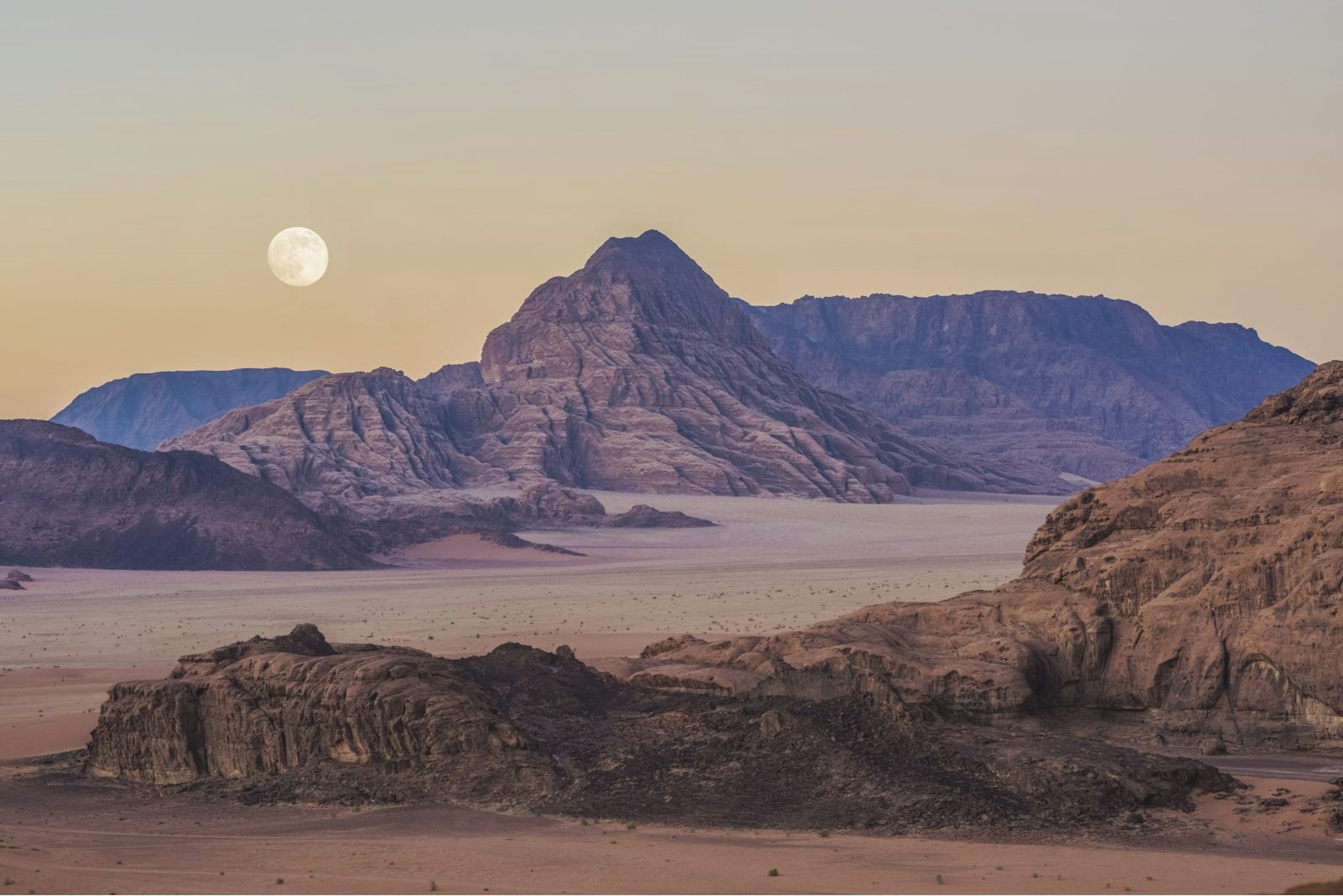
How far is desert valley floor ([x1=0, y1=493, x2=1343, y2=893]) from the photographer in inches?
796

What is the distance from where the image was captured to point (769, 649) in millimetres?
31266

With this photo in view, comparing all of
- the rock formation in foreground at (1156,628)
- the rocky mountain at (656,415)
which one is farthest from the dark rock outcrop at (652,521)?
the rock formation in foreground at (1156,628)

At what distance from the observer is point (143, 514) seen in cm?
11094

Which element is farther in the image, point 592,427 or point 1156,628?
point 592,427

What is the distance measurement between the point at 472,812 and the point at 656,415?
14515 centimetres

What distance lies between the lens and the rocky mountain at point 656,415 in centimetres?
16162

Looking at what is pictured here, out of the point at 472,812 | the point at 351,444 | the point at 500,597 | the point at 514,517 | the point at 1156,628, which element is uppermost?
the point at 351,444

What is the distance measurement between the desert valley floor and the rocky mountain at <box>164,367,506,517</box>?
3956 centimetres

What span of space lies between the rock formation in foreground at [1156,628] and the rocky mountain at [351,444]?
4094 inches

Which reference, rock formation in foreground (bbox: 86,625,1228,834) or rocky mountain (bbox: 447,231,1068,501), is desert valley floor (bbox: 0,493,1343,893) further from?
rocky mountain (bbox: 447,231,1068,501)

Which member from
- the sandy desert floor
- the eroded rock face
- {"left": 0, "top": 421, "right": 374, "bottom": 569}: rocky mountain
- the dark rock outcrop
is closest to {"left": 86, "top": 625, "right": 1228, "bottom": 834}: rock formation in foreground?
the eroded rock face

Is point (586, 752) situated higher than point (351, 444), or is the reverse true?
point (351, 444)

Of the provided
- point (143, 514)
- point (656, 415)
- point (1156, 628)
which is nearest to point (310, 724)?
point (1156, 628)

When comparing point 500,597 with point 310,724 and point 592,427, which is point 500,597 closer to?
point 310,724
